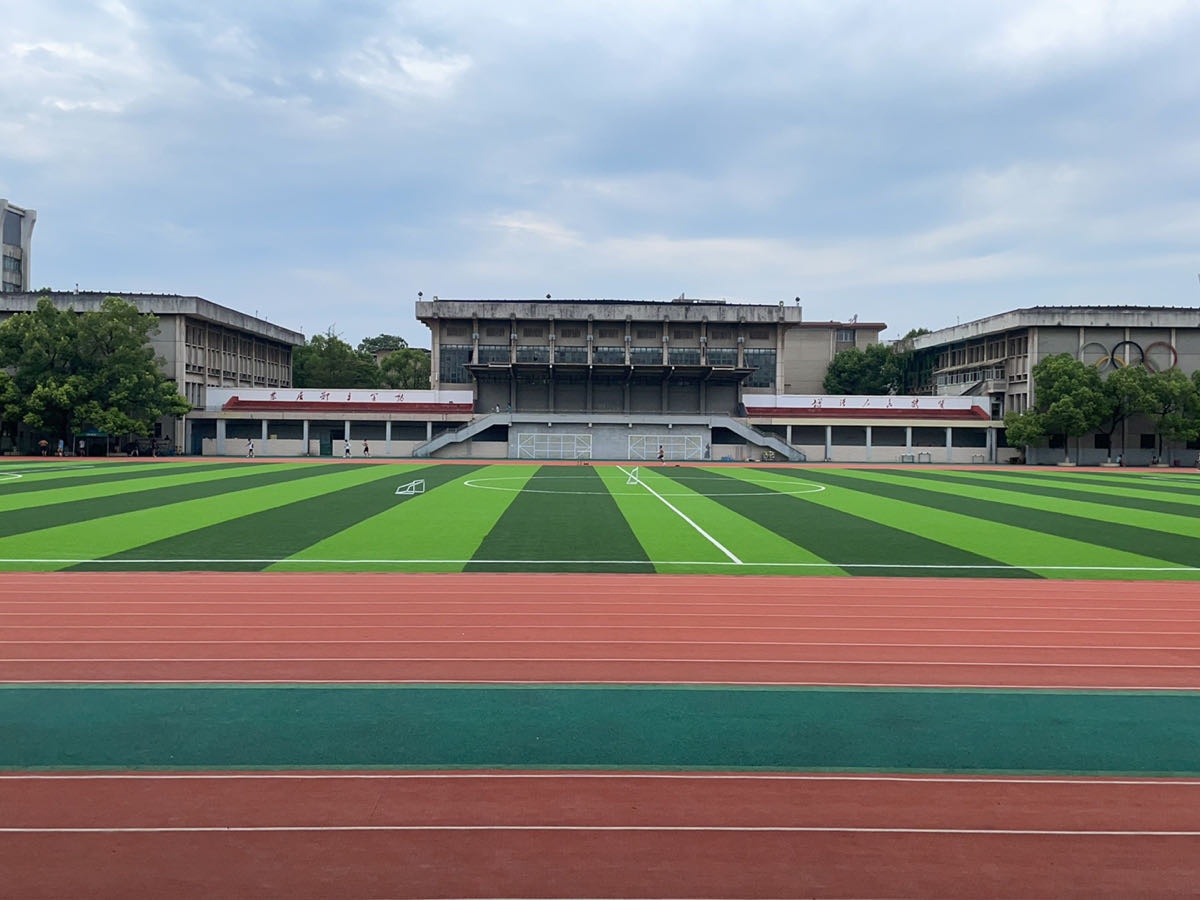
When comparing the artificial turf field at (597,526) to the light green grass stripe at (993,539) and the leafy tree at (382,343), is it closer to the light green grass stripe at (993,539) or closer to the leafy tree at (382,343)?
the light green grass stripe at (993,539)

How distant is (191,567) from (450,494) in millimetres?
15476

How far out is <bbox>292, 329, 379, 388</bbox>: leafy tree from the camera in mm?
88375

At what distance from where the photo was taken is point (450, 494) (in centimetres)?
3050

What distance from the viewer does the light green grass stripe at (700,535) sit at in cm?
1658

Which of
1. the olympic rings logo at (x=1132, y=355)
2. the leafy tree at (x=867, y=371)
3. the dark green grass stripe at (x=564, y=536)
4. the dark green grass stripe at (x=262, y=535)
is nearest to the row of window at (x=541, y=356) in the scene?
the leafy tree at (x=867, y=371)

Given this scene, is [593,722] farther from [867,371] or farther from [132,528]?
[867,371]

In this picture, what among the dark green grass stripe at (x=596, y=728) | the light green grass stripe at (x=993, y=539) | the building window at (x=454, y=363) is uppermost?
the building window at (x=454, y=363)

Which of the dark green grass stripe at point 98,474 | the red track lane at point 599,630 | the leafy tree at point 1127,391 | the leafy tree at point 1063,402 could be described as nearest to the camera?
the red track lane at point 599,630

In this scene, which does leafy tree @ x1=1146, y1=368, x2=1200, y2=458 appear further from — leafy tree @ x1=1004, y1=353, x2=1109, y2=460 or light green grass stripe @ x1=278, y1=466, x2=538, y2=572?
light green grass stripe @ x1=278, y1=466, x2=538, y2=572

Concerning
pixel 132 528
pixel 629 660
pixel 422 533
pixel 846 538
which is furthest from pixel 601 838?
pixel 132 528

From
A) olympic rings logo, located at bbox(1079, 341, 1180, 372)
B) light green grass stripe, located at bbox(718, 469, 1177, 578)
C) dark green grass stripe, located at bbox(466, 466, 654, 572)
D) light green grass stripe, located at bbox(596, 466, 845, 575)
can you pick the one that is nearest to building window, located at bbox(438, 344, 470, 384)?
dark green grass stripe, located at bbox(466, 466, 654, 572)

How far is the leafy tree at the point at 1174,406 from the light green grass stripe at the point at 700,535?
46379 mm

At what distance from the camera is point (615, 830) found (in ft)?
18.2

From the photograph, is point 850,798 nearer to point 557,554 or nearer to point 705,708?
point 705,708
